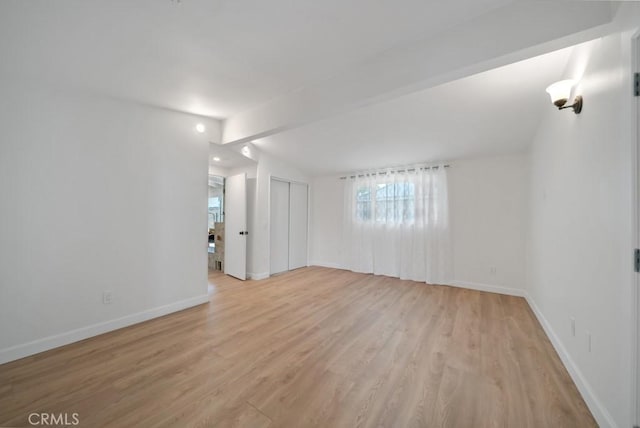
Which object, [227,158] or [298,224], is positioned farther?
[298,224]

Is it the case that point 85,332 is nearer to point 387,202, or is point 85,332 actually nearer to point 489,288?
point 387,202

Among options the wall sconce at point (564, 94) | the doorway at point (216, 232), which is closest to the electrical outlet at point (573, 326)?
the wall sconce at point (564, 94)

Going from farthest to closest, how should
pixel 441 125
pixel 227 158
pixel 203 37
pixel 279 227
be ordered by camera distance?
pixel 279 227, pixel 227 158, pixel 441 125, pixel 203 37

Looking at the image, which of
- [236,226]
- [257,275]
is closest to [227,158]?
[236,226]

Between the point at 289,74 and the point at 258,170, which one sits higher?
the point at 289,74

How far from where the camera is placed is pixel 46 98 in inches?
86.0

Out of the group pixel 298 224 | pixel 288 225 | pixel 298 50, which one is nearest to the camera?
pixel 298 50

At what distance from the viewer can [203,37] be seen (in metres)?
1.75

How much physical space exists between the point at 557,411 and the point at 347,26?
2884 millimetres

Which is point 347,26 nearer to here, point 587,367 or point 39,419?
point 587,367

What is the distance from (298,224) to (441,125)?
365cm

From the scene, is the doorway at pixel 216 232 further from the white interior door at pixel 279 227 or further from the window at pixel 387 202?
the window at pixel 387 202

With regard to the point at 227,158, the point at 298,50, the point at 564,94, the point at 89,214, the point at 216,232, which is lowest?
the point at 216,232

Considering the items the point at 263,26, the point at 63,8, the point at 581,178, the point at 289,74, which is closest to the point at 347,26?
the point at 263,26
